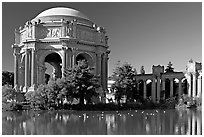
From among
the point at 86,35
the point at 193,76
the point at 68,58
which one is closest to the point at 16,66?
the point at 68,58

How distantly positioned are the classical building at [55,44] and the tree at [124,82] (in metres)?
8.19

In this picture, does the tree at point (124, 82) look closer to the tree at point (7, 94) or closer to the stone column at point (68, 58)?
the stone column at point (68, 58)

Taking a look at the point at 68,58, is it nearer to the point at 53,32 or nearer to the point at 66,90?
the point at 53,32

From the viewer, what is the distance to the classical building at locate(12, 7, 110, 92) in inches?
1868

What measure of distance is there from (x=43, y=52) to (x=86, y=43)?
7051mm

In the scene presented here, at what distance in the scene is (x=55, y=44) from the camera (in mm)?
48000

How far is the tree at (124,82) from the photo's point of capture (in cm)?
4219

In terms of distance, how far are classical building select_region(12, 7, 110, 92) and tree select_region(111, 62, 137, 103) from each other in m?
8.19

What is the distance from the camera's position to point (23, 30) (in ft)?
167

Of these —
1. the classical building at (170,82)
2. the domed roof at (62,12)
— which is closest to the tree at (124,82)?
the classical building at (170,82)

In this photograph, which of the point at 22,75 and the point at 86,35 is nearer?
the point at 86,35

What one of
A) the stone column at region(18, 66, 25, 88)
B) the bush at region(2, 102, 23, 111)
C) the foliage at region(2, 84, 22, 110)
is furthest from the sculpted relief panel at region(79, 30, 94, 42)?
the bush at region(2, 102, 23, 111)

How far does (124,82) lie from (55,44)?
1333 centimetres

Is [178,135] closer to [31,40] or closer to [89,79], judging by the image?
[89,79]
